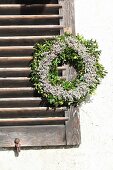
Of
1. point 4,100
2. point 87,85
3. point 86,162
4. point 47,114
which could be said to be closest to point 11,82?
point 4,100

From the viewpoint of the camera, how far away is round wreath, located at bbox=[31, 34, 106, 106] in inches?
281

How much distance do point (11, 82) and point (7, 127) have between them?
747 millimetres

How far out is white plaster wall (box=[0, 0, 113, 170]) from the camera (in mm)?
7160

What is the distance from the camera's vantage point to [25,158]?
23.5 feet

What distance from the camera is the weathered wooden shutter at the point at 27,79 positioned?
7.18 m

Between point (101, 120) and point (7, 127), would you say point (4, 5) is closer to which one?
point (7, 127)

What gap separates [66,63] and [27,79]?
713 millimetres

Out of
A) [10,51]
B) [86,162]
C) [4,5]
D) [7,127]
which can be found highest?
[4,5]

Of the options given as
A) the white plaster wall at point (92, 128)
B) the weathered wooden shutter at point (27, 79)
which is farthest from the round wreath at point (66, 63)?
the white plaster wall at point (92, 128)

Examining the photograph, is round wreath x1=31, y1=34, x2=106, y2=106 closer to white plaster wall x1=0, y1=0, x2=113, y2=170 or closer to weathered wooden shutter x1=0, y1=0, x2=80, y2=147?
weathered wooden shutter x1=0, y1=0, x2=80, y2=147

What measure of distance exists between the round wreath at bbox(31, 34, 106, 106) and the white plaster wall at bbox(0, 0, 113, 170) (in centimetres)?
29

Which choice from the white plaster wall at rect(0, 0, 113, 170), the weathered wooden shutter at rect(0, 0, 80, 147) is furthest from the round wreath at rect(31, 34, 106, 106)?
the white plaster wall at rect(0, 0, 113, 170)

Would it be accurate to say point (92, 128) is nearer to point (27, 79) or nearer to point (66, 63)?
point (66, 63)

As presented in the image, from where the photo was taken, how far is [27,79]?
23.9ft
